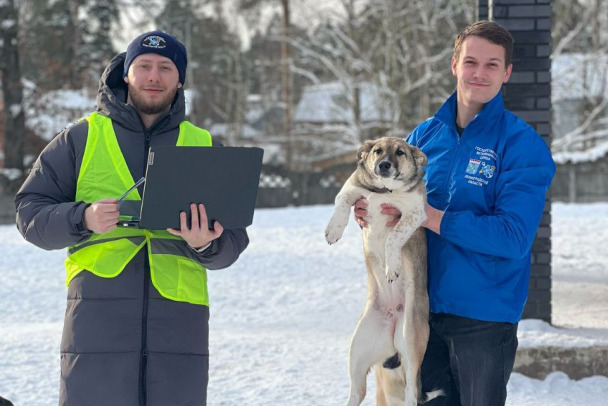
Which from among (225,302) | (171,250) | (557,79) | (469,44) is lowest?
(225,302)

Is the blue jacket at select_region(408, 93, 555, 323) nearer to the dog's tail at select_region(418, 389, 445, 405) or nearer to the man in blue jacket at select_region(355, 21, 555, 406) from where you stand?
the man in blue jacket at select_region(355, 21, 555, 406)

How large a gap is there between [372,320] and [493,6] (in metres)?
4.07

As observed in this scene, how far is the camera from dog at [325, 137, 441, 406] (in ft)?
10.1

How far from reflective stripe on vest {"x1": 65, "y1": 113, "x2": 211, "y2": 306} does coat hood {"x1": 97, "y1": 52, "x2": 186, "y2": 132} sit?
7cm

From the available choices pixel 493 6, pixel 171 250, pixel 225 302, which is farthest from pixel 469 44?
pixel 225 302

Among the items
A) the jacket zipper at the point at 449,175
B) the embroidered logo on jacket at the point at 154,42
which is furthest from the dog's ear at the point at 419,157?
the embroidered logo on jacket at the point at 154,42

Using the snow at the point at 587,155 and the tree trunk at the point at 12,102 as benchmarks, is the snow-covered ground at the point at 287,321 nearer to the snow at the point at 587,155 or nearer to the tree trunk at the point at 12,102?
the tree trunk at the point at 12,102

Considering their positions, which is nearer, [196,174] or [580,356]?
[196,174]

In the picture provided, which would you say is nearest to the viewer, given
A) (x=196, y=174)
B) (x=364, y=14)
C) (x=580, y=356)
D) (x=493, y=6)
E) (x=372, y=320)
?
(x=196, y=174)

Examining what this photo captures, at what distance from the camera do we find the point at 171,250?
297cm

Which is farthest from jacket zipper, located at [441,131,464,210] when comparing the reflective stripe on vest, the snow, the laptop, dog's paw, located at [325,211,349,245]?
the snow

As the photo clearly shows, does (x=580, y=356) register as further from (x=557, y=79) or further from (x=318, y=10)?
(x=318, y=10)

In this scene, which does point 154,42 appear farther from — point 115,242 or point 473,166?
point 473,166

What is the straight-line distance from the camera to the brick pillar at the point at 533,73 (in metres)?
6.44
